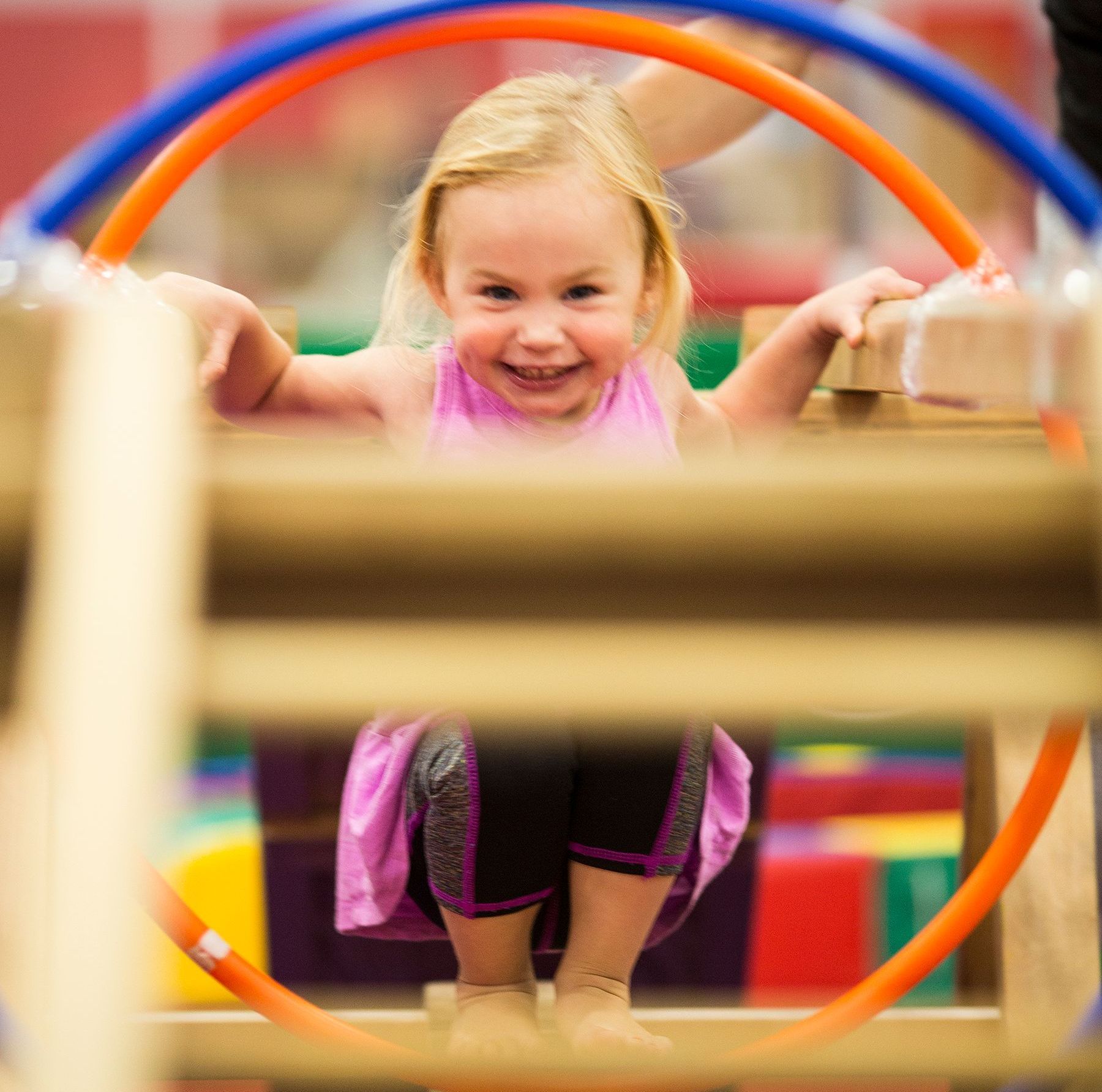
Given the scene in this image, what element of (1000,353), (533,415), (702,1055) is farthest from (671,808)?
(1000,353)

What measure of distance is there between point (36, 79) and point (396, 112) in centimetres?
127

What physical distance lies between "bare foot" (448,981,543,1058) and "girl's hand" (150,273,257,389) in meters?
0.40

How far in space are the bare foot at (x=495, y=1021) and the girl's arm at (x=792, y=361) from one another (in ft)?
1.38

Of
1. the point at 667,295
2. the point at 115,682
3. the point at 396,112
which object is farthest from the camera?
the point at 396,112

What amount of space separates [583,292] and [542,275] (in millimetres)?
33

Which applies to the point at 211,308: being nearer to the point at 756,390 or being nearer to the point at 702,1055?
the point at 756,390

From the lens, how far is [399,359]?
91cm

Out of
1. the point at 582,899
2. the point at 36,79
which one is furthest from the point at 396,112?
the point at 582,899

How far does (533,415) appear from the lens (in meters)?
0.90

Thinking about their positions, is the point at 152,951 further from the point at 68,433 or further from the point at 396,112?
the point at 396,112

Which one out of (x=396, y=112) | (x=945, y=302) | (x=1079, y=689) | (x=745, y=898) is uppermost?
(x=396, y=112)

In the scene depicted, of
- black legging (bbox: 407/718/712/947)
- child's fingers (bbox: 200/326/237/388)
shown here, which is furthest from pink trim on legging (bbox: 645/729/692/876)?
child's fingers (bbox: 200/326/237/388)

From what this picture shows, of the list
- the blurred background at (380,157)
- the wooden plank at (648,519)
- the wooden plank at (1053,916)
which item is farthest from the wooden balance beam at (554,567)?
the blurred background at (380,157)

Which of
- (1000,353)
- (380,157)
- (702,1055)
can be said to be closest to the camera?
(1000,353)
